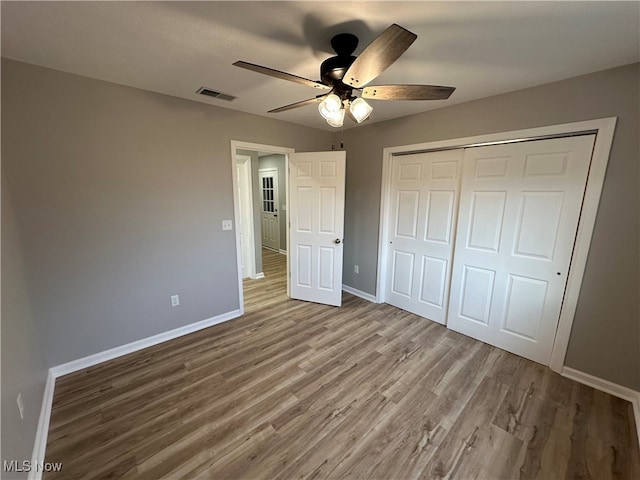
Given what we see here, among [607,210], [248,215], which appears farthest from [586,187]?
[248,215]

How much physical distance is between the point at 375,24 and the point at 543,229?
2077 mm

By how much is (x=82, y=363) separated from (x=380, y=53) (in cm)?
315

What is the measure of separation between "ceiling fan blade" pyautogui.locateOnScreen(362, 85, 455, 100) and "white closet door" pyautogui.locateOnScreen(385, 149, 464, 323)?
1.36 meters

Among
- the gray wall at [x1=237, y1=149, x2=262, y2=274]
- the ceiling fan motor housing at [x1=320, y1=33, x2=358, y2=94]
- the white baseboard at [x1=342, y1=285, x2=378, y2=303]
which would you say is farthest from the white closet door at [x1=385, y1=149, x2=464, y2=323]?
the gray wall at [x1=237, y1=149, x2=262, y2=274]

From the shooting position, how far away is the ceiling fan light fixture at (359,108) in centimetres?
149

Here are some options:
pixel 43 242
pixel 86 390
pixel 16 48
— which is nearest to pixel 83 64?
pixel 16 48

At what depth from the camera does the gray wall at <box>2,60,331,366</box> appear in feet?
6.09

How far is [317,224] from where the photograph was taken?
331 centimetres

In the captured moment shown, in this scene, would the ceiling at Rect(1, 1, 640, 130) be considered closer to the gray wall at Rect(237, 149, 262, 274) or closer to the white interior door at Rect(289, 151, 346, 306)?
the white interior door at Rect(289, 151, 346, 306)

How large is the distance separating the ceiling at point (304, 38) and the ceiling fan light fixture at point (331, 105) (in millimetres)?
335

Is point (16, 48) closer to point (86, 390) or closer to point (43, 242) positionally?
point (43, 242)

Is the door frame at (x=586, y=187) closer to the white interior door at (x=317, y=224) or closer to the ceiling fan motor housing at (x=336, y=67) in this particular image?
the white interior door at (x=317, y=224)

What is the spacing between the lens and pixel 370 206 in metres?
3.44

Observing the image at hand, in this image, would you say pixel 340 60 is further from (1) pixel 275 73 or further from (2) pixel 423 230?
(2) pixel 423 230
